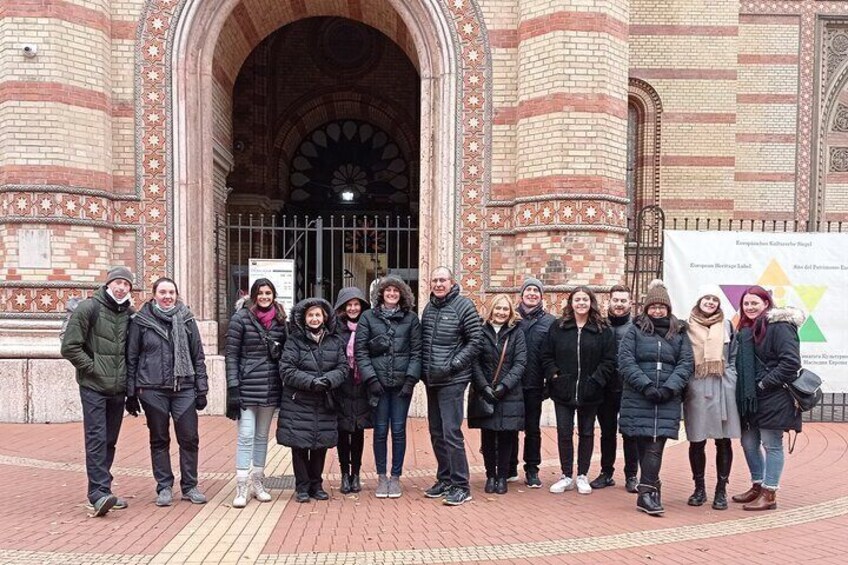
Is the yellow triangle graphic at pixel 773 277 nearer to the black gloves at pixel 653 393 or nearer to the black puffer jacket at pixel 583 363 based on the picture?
the black puffer jacket at pixel 583 363

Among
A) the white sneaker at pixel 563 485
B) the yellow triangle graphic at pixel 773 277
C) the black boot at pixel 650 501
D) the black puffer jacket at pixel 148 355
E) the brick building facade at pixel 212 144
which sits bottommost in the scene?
the white sneaker at pixel 563 485

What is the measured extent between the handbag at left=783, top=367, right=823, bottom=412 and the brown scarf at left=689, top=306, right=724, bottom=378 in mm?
558

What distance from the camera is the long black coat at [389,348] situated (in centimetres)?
579

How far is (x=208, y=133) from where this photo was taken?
33.2 feet

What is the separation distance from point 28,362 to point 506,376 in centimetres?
666

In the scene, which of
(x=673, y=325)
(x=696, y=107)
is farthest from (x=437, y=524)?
(x=696, y=107)

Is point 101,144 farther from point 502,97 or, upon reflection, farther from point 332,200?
point 332,200

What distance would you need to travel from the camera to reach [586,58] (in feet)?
30.7

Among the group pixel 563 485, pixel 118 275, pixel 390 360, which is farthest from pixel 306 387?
pixel 563 485

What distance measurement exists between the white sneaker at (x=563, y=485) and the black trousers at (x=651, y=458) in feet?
2.71

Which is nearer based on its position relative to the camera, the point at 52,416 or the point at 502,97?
the point at 52,416

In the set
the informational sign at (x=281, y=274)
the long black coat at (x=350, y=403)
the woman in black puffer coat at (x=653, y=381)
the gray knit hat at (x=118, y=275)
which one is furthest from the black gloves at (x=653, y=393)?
the informational sign at (x=281, y=274)

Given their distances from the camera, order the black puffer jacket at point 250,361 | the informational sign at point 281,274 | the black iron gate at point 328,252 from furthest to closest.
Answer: the black iron gate at point 328,252
the informational sign at point 281,274
the black puffer jacket at point 250,361

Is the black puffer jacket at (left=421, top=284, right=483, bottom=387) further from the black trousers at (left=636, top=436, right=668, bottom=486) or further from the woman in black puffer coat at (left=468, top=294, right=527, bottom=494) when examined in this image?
the black trousers at (left=636, top=436, right=668, bottom=486)
